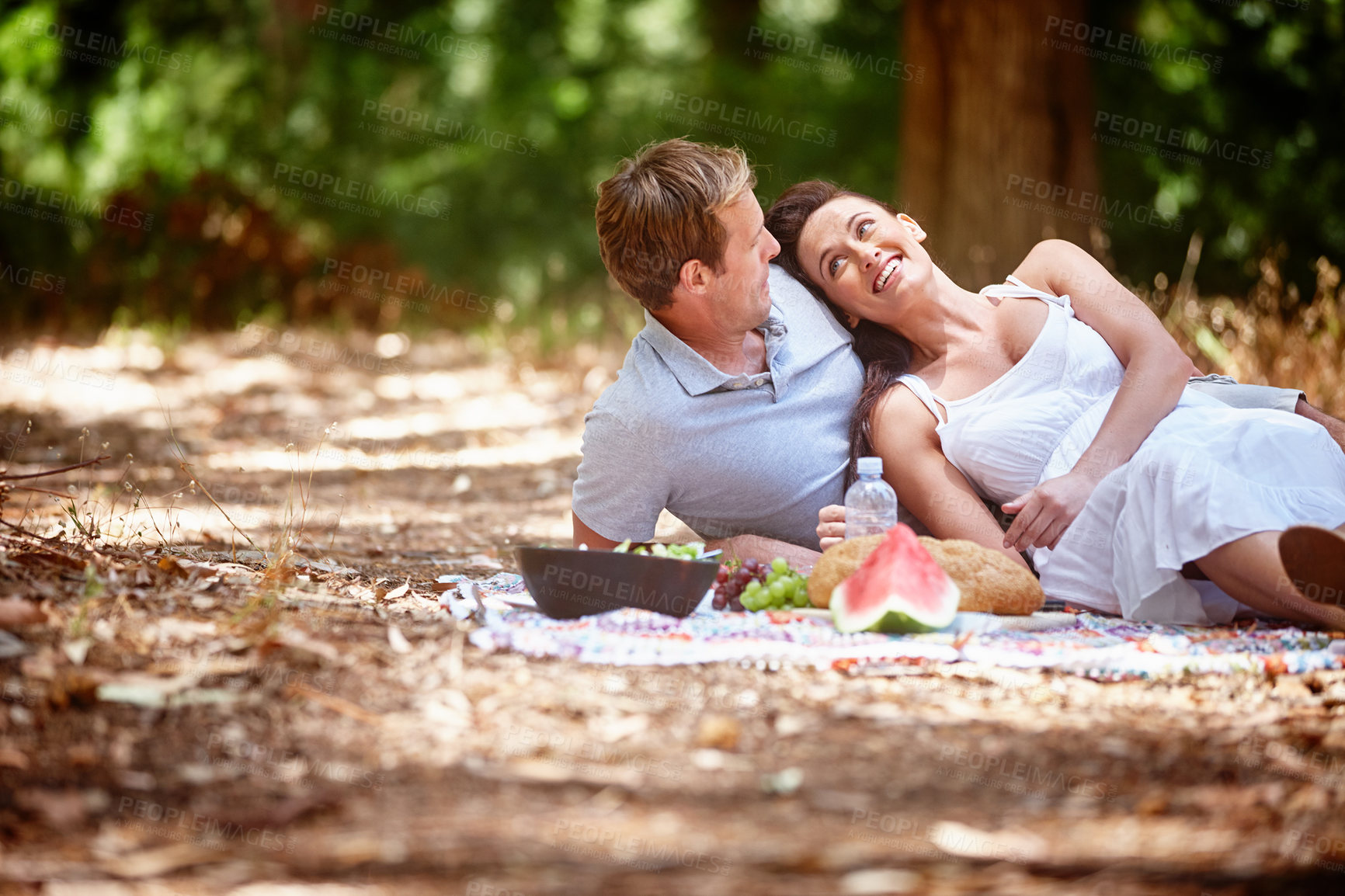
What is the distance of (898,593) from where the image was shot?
3.35 m

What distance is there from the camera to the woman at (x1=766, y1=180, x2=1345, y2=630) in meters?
3.46

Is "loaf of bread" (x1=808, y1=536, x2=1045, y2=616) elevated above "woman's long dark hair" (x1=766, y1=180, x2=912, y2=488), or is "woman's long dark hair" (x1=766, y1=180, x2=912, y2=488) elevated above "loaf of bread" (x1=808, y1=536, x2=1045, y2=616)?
"woman's long dark hair" (x1=766, y1=180, x2=912, y2=488)

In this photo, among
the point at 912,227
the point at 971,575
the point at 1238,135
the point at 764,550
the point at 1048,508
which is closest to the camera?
the point at 971,575

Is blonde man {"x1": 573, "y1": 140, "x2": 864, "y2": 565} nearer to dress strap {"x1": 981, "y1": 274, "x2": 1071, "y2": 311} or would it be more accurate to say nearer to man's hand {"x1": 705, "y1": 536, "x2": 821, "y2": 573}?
man's hand {"x1": 705, "y1": 536, "x2": 821, "y2": 573}

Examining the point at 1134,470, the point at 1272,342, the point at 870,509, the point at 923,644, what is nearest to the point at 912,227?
the point at 870,509

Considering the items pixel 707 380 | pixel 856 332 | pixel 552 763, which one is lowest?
pixel 552 763

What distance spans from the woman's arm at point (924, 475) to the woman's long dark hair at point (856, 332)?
0.16 feet

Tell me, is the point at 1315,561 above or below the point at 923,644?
above

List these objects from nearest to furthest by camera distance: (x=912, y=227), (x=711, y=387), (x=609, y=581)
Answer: (x=609, y=581)
(x=711, y=387)
(x=912, y=227)

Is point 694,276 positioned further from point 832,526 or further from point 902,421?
point 832,526

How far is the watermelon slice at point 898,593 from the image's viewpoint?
3.36m

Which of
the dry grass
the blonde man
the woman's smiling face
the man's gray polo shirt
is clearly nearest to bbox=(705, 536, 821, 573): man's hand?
the blonde man

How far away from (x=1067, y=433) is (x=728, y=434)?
112 centimetres

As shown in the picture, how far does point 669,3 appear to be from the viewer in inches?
657
